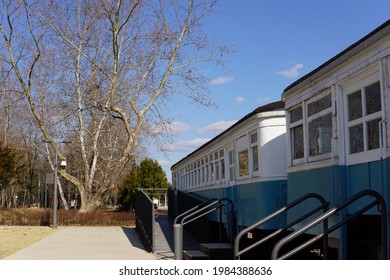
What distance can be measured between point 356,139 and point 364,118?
34 centimetres

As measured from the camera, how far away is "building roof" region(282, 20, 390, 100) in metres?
5.10

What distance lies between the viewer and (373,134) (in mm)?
5418

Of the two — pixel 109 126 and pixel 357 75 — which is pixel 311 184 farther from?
pixel 109 126

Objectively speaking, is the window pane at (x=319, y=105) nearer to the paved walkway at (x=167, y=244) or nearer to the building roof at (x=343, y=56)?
the building roof at (x=343, y=56)

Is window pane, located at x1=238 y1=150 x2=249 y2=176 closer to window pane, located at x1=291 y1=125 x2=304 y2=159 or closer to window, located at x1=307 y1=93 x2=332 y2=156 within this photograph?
window pane, located at x1=291 y1=125 x2=304 y2=159

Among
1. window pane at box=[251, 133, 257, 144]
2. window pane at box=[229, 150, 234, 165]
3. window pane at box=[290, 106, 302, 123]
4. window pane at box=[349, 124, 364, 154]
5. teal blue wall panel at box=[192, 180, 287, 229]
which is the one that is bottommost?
teal blue wall panel at box=[192, 180, 287, 229]

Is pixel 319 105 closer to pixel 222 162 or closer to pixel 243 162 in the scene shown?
pixel 243 162

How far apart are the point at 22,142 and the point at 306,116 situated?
49.6 meters

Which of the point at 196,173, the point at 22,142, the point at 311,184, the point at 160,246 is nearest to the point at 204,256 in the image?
the point at 311,184

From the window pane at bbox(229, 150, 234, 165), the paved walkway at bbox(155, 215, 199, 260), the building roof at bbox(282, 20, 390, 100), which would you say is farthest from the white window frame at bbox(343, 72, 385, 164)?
the paved walkway at bbox(155, 215, 199, 260)

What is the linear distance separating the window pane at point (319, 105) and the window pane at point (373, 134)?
917 millimetres

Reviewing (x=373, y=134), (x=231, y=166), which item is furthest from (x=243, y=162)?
(x=373, y=134)

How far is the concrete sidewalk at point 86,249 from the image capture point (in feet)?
39.5

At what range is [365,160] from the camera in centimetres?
550
